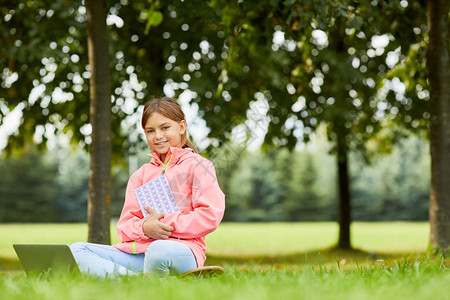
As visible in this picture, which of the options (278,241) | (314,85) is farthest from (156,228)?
(278,241)

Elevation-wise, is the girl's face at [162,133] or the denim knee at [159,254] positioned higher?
the girl's face at [162,133]

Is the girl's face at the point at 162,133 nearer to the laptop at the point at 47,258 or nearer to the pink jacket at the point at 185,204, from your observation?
the pink jacket at the point at 185,204

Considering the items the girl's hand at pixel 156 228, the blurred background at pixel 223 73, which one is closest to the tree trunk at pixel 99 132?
the blurred background at pixel 223 73

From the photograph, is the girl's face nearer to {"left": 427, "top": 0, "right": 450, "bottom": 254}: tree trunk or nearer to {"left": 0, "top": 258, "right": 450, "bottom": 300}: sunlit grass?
{"left": 0, "top": 258, "right": 450, "bottom": 300}: sunlit grass

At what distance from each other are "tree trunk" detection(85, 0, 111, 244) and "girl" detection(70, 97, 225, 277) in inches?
84.4

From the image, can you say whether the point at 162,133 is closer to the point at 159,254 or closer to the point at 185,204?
the point at 185,204

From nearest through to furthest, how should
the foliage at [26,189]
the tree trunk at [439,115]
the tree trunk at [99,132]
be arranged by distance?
the tree trunk at [99,132]
the tree trunk at [439,115]
the foliage at [26,189]

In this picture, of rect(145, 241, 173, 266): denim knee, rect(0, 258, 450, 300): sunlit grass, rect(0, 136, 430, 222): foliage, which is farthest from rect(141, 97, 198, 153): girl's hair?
rect(0, 136, 430, 222): foliage

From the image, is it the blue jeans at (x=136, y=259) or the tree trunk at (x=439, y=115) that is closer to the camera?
the blue jeans at (x=136, y=259)

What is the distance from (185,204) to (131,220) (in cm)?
40

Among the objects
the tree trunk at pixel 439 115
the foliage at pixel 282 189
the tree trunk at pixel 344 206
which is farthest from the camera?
the foliage at pixel 282 189

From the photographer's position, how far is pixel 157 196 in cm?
368

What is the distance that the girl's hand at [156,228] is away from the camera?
3.48 metres

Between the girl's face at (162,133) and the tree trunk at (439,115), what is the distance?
13.7 ft
